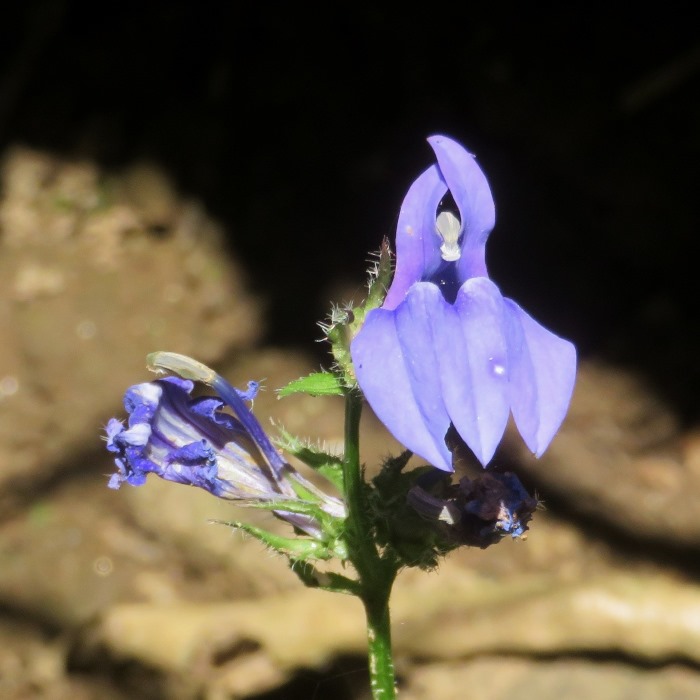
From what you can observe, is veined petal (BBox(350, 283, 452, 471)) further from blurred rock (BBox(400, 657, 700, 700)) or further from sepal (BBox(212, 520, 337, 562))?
blurred rock (BBox(400, 657, 700, 700))

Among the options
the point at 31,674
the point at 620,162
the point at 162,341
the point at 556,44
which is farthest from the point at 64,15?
the point at 31,674

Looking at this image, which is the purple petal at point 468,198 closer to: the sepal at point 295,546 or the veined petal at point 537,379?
the veined petal at point 537,379

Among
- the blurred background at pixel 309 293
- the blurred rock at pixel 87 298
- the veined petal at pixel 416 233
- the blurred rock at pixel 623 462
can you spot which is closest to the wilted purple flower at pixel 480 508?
the veined petal at pixel 416 233

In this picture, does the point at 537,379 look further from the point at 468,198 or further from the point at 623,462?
the point at 623,462

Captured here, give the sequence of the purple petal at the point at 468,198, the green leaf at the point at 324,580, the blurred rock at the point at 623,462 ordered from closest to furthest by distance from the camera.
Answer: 1. the purple petal at the point at 468,198
2. the green leaf at the point at 324,580
3. the blurred rock at the point at 623,462

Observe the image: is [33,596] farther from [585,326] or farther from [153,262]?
[585,326]

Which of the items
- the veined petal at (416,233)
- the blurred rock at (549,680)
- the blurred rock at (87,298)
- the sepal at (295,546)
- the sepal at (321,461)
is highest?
the blurred rock at (87,298)

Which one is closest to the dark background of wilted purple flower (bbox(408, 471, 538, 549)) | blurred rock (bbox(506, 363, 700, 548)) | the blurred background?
the blurred background
